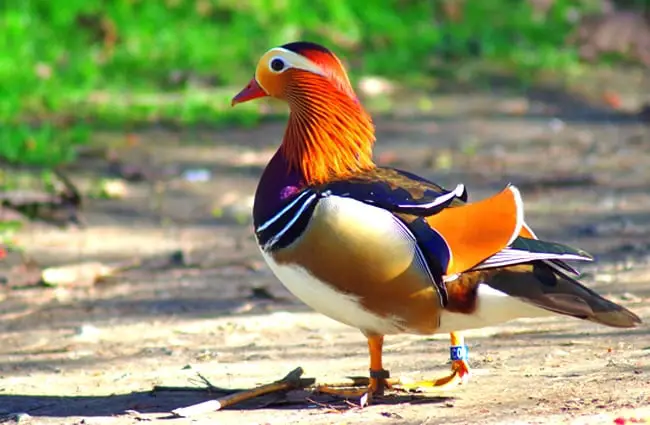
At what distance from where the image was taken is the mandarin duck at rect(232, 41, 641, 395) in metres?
3.56

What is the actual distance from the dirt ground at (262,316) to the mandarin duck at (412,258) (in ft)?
0.93

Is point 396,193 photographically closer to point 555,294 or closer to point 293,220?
point 293,220

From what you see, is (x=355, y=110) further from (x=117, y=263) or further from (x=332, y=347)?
(x=117, y=263)

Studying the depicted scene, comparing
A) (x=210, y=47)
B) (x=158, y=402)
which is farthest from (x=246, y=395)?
(x=210, y=47)

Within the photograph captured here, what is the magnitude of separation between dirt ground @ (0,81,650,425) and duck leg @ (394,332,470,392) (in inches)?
1.4

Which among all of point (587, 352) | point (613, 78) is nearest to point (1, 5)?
point (613, 78)

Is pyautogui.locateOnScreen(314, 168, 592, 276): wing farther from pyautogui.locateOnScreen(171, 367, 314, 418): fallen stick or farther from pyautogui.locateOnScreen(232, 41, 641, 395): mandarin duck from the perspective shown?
pyautogui.locateOnScreen(171, 367, 314, 418): fallen stick

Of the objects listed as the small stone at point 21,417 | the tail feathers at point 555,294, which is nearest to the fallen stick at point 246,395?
the small stone at point 21,417

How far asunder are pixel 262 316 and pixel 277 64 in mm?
1285

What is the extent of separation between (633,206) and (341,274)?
11.4 feet

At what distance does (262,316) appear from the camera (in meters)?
4.99

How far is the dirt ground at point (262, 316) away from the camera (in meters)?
3.83

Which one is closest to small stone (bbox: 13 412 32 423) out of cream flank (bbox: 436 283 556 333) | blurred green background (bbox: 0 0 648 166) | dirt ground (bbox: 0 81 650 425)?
dirt ground (bbox: 0 81 650 425)

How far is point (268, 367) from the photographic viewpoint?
438 cm
